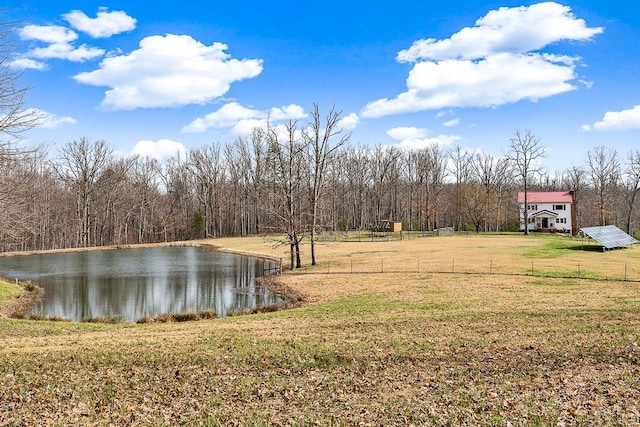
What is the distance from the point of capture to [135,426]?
7.13 meters

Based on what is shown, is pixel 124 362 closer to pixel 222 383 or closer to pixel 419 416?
pixel 222 383

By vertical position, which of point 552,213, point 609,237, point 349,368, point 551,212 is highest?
point 551,212

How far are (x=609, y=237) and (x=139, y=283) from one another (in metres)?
40.1

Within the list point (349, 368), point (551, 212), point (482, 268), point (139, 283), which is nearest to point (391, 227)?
point (551, 212)

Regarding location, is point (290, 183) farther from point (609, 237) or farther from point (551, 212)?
point (551, 212)

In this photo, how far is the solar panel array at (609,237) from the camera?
39.2m

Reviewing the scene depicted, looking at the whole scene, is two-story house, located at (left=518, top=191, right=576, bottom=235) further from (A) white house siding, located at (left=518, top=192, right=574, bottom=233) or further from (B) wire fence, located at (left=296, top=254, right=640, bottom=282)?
(B) wire fence, located at (left=296, top=254, right=640, bottom=282)

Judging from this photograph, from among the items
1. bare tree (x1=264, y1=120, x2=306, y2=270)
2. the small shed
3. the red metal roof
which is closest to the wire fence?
bare tree (x1=264, y1=120, x2=306, y2=270)

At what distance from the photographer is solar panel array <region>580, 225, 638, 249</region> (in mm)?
39188

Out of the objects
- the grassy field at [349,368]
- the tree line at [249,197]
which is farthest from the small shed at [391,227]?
the grassy field at [349,368]

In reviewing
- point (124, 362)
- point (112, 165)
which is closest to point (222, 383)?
point (124, 362)

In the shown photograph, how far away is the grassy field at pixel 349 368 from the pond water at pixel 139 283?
6.62 m

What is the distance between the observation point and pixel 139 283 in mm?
31391

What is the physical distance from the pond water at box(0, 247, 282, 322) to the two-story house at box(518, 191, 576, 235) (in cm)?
4439
